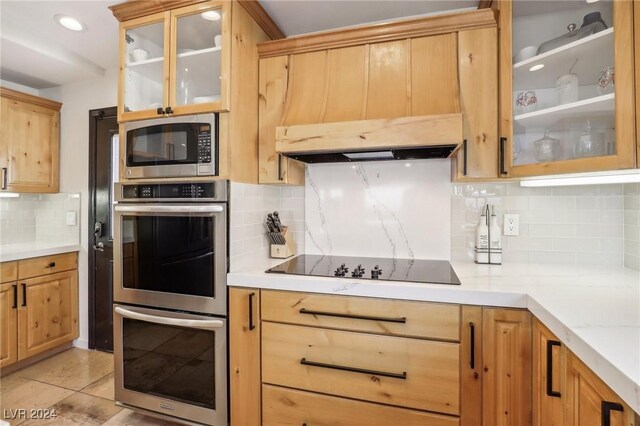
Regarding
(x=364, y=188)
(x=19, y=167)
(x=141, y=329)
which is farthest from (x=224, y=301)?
(x=19, y=167)

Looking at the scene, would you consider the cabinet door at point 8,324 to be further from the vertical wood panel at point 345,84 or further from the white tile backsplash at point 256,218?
the vertical wood panel at point 345,84

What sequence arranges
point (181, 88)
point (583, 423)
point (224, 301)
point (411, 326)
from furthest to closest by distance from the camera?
point (181, 88) < point (224, 301) < point (411, 326) < point (583, 423)

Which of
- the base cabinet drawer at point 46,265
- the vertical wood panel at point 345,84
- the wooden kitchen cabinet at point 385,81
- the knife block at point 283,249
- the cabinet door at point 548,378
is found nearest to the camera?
the cabinet door at point 548,378

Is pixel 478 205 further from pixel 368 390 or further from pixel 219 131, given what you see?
pixel 219 131

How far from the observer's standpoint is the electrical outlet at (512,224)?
6.04 ft

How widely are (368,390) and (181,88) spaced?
6.08 feet

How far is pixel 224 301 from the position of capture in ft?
5.37

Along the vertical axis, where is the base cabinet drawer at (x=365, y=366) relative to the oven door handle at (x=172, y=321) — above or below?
below

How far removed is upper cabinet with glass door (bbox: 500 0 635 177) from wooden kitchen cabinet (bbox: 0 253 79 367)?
342 centimetres

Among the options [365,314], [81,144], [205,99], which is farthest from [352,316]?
[81,144]

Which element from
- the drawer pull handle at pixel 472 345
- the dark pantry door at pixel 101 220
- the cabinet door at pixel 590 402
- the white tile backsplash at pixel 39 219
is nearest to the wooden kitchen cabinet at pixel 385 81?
the drawer pull handle at pixel 472 345

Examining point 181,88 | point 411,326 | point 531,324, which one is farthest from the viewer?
point 181,88

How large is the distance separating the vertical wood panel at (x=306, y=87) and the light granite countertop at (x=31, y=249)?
90.9 inches

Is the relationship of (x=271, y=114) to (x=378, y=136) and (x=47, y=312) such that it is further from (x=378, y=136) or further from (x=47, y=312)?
(x=47, y=312)
